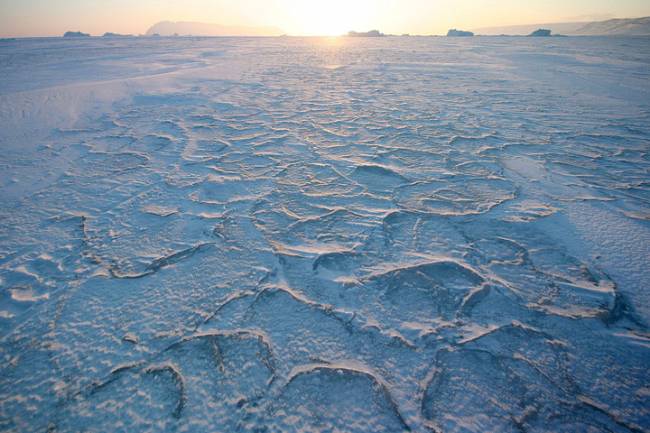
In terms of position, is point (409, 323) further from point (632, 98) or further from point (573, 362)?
point (632, 98)

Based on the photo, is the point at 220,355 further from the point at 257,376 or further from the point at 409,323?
the point at 409,323

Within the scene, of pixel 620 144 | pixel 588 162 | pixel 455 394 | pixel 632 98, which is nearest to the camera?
pixel 455 394

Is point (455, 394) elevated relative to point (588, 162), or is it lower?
lower

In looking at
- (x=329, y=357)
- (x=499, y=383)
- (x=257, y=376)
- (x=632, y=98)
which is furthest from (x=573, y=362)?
(x=632, y=98)

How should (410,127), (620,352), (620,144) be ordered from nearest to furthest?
(620,352)
(620,144)
(410,127)

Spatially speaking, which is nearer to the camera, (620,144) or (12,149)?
(12,149)

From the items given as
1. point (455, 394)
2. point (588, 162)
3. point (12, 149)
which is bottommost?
point (455, 394)
